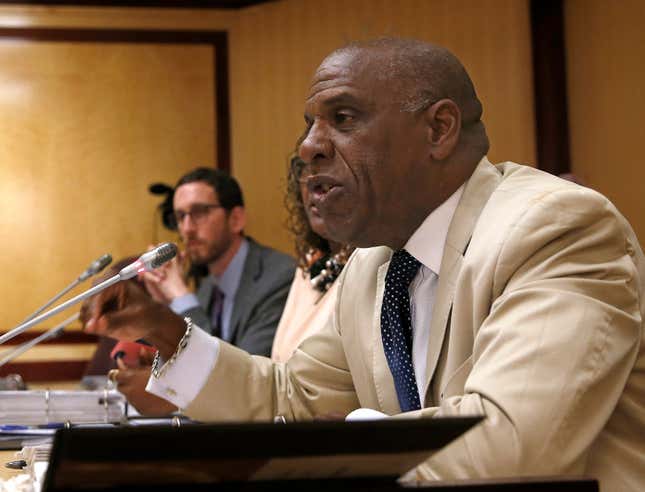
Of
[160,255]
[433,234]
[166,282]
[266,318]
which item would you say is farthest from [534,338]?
[166,282]

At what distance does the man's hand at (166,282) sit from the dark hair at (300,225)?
2.04ft

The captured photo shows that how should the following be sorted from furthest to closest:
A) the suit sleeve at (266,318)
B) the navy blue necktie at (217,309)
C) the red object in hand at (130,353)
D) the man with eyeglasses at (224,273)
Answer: the navy blue necktie at (217,309) < the man with eyeglasses at (224,273) < the suit sleeve at (266,318) < the red object in hand at (130,353)

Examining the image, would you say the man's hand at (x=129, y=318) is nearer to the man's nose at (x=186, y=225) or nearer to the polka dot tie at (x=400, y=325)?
the polka dot tie at (x=400, y=325)

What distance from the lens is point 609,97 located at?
4.73m

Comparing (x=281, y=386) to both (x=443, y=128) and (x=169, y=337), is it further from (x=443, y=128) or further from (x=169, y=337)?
(x=443, y=128)

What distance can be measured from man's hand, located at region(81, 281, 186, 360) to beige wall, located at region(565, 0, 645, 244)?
126 inches

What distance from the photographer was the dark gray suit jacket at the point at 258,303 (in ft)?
12.6

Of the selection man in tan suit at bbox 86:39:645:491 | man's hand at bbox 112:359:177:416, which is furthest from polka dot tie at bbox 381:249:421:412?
man's hand at bbox 112:359:177:416

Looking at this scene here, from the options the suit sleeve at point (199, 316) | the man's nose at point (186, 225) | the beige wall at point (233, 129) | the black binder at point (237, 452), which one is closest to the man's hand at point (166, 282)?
the suit sleeve at point (199, 316)

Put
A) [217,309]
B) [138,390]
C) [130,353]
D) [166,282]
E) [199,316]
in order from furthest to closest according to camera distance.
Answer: [217,309] < [166,282] < [199,316] < [130,353] < [138,390]

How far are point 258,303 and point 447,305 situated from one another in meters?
2.46

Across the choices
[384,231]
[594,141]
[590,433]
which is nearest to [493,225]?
[384,231]

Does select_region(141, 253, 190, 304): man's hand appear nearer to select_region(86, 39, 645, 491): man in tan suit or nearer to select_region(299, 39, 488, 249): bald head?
select_region(86, 39, 645, 491): man in tan suit

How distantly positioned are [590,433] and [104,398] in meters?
1.41
